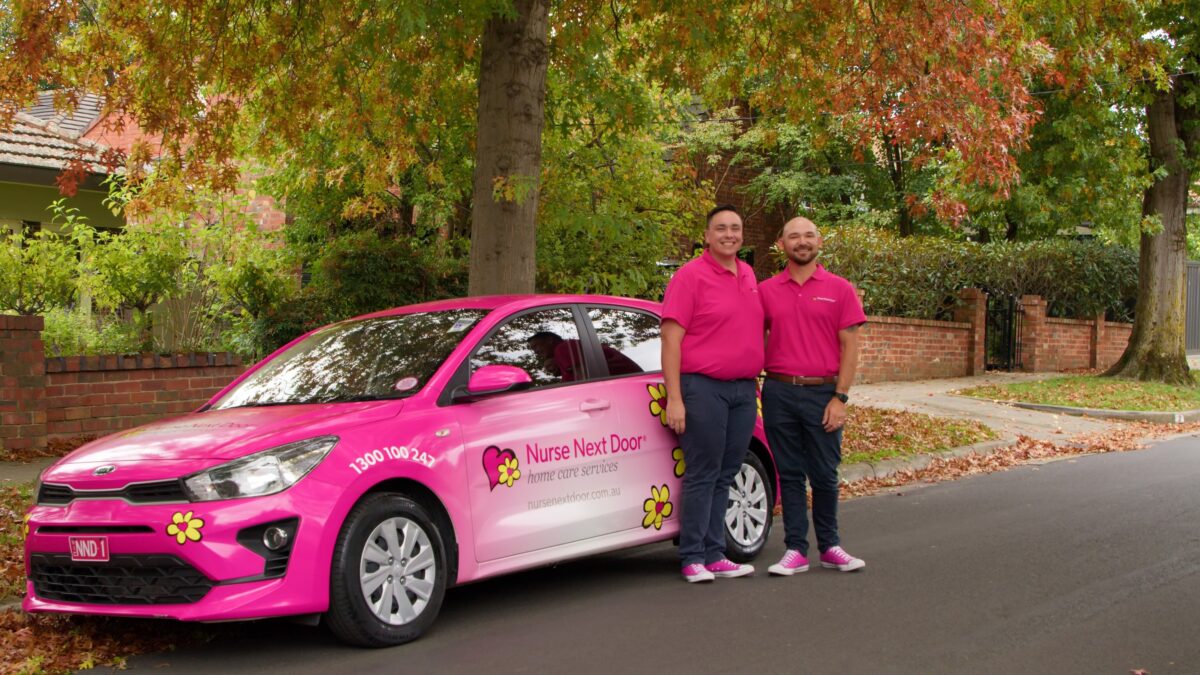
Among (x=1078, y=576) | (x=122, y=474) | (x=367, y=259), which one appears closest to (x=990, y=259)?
(x=367, y=259)

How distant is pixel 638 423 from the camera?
21.8ft

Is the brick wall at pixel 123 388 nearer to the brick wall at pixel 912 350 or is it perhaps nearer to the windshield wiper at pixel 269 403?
the windshield wiper at pixel 269 403

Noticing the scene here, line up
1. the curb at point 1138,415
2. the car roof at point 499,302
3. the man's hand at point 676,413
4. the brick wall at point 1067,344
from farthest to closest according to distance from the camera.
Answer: the brick wall at point 1067,344
the curb at point 1138,415
the man's hand at point 676,413
the car roof at point 499,302

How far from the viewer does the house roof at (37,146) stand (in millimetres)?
15156

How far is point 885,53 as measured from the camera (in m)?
12.2

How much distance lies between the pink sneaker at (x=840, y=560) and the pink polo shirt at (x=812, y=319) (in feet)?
3.48

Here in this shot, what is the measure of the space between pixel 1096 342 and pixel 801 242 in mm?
19550

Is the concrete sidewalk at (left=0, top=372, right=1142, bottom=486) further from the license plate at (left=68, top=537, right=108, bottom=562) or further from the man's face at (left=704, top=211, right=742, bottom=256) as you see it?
the license plate at (left=68, top=537, right=108, bottom=562)

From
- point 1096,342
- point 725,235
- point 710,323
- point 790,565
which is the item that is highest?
point 725,235

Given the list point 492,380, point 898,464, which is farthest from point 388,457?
point 898,464

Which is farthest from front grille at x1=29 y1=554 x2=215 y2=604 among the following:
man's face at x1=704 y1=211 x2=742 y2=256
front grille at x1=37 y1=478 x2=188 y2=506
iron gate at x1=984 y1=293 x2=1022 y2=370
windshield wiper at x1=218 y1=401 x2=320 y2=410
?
iron gate at x1=984 y1=293 x2=1022 y2=370

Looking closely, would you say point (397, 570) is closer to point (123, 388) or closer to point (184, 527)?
point (184, 527)

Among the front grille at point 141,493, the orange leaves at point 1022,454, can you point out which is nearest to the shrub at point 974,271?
the orange leaves at point 1022,454

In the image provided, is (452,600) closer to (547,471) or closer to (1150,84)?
(547,471)
